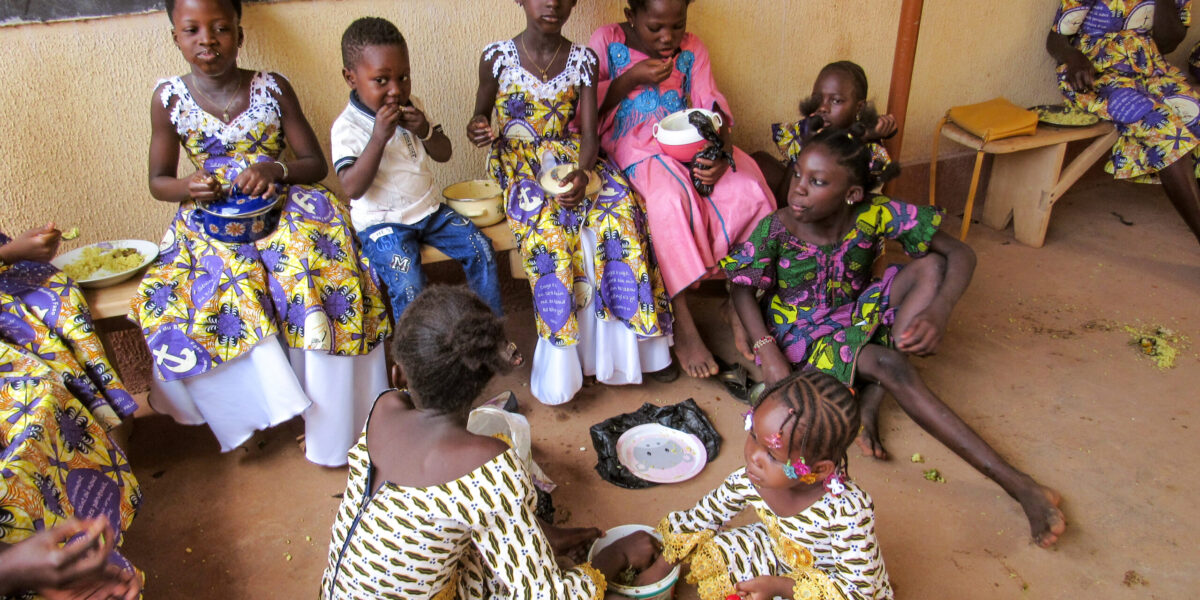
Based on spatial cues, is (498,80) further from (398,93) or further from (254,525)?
(254,525)

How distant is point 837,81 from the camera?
309cm

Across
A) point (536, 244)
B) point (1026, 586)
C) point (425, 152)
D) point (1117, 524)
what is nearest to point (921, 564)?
point (1026, 586)

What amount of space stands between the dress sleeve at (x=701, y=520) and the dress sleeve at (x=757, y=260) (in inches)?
39.1

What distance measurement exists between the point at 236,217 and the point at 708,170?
5.45 feet

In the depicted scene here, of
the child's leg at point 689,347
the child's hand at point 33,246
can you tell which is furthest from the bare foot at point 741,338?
the child's hand at point 33,246

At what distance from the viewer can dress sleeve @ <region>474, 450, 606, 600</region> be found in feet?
5.01

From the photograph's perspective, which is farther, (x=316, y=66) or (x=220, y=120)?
(x=316, y=66)

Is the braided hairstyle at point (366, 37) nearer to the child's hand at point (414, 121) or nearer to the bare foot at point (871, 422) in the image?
the child's hand at point (414, 121)

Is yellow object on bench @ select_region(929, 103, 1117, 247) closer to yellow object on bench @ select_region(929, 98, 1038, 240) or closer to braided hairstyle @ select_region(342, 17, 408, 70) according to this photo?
yellow object on bench @ select_region(929, 98, 1038, 240)

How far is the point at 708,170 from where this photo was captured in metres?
2.92

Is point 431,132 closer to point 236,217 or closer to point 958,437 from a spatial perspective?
point 236,217

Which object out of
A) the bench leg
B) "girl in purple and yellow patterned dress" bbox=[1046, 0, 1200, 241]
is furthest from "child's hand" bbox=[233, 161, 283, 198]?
"girl in purple and yellow patterned dress" bbox=[1046, 0, 1200, 241]

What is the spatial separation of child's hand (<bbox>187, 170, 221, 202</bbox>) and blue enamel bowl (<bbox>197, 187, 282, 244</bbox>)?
3cm

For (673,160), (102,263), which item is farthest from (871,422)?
(102,263)
